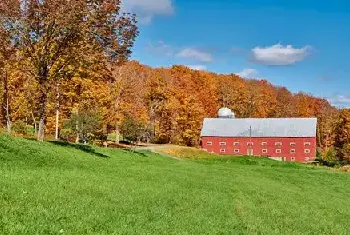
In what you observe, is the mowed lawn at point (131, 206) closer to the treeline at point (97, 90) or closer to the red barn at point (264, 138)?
the treeline at point (97, 90)

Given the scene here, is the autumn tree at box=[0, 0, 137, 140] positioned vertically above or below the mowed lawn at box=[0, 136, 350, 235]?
above

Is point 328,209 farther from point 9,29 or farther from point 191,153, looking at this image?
point 191,153

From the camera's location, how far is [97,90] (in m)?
69.3

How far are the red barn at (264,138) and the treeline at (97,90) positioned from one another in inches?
196

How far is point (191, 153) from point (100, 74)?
4416cm

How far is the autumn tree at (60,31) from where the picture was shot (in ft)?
107

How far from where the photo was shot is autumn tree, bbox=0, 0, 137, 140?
3272cm

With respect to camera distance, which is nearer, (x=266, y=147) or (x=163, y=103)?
(x=163, y=103)

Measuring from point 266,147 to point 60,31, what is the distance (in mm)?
90123

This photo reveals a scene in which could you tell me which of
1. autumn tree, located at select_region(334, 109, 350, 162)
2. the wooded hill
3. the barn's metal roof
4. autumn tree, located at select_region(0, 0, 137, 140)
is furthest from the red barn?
autumn tree, located at select_region(0, 0, 137, 140)

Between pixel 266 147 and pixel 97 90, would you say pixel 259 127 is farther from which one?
pixel 97 90

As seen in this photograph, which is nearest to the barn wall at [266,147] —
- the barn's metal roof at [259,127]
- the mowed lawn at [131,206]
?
the barn's metal roof at [259,127]

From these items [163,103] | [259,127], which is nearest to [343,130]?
[259,127]

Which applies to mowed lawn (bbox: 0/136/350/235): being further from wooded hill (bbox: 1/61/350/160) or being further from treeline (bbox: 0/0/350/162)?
wooded hill (bbox: 1/61/350/160)
